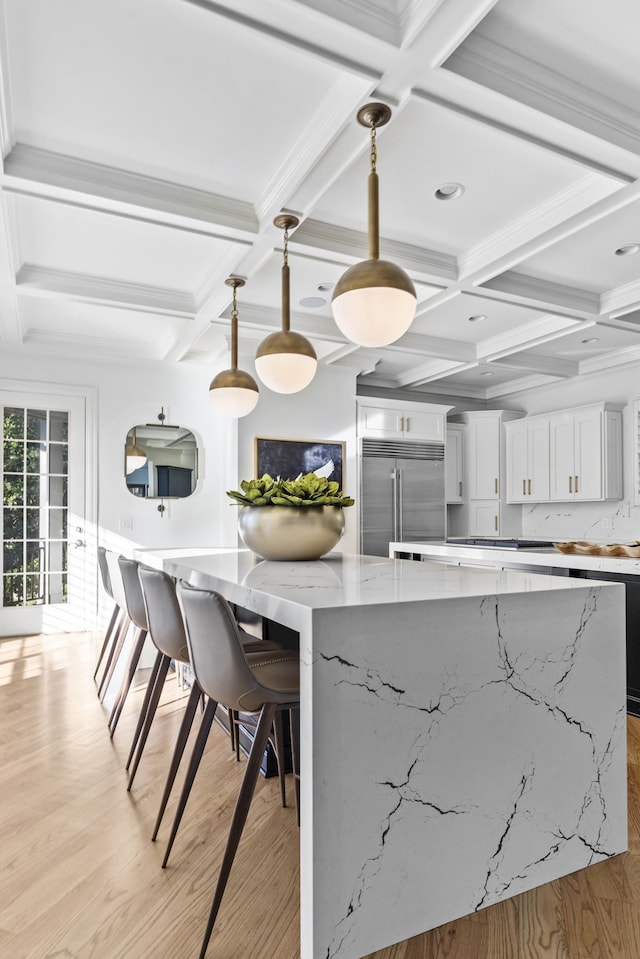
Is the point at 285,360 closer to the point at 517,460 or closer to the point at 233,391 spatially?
the point at 233,391

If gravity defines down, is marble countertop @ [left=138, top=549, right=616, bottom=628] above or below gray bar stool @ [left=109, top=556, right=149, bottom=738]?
above

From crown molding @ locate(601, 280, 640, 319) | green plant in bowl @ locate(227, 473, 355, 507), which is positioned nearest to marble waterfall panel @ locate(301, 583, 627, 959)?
green plant in bowl @ locate(227, 473, 355, 507)

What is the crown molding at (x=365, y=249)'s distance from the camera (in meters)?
3.36

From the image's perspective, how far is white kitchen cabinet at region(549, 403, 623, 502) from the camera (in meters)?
5.78

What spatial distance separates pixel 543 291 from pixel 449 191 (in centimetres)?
149

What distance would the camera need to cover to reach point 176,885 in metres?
1.64

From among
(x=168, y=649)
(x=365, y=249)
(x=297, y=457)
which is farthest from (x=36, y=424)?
(x=168, y=649)

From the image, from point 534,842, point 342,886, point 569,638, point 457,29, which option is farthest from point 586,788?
point 457,29

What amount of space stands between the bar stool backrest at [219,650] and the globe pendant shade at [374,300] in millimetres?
1168

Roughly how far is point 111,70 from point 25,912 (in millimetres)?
2654

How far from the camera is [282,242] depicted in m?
3.36

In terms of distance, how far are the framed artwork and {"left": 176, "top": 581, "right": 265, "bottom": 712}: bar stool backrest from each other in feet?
13.1

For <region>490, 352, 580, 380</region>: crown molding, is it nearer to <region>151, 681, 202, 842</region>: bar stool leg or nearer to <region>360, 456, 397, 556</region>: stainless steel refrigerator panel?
<region>360, 456, 397, 556</region>: stainless steel refrigerator panel

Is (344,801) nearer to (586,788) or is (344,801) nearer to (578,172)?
(586,788)
